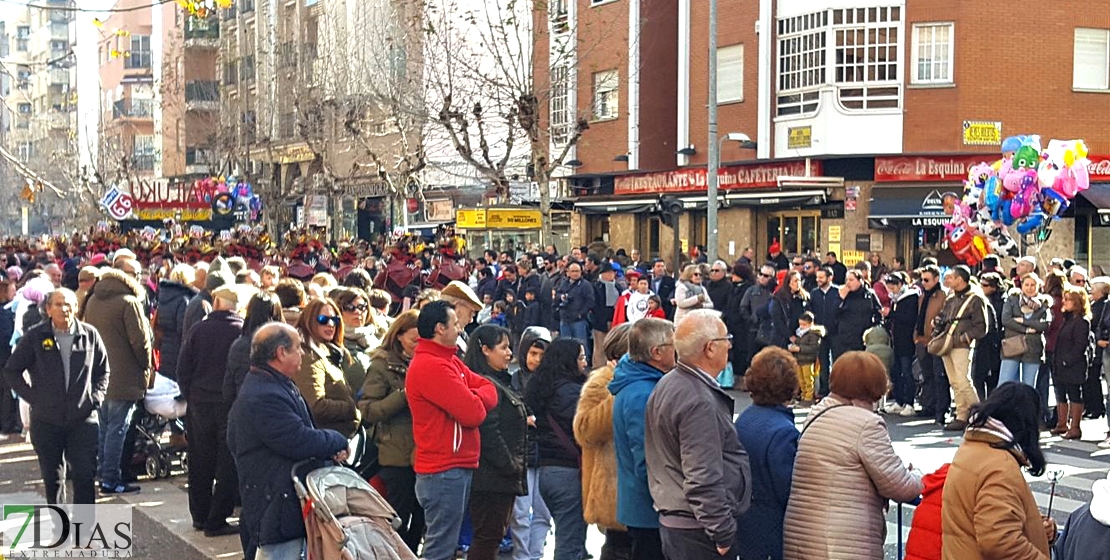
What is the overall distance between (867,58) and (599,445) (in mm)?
22904

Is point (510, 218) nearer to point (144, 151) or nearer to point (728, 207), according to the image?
point (728, 207)

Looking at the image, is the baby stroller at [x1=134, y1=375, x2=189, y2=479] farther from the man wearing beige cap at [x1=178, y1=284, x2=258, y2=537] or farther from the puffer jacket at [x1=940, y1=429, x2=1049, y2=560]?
the puffer jacket at [x1=940, y1=429, x2=1049, y2=560]

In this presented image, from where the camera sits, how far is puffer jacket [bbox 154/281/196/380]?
11.6m

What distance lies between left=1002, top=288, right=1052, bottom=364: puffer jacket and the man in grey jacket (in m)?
8.68

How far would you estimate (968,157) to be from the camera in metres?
27.9

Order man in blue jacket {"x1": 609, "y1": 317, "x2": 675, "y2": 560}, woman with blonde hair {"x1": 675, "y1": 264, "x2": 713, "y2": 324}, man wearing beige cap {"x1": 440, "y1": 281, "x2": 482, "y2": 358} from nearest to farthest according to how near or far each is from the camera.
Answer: man in blue jacket {"x1": 609, "y1": 317, "x2": 675, "y2": 560}, man wearing beige cap {"x1": 440, "y1": 281, "x2": 482, "y2": 358}, woman with blonde hair {"x1": 675, "y1": 264, "x2": 713, "y2": 324}

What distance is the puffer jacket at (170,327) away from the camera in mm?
11602

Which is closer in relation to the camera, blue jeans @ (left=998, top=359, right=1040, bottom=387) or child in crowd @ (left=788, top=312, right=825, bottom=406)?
blue jeans @ (left=998, top=359, right=1040, bottom=387)

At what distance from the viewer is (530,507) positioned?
8133 mm

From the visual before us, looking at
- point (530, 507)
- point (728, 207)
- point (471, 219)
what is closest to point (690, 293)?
point (530, 507)

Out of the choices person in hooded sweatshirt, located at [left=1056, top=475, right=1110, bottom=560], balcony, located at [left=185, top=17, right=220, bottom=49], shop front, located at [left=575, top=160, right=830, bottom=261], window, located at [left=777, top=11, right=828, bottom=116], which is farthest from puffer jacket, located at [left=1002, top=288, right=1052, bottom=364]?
balcony, located at [left=185, top=17, right=220, bottom=49]

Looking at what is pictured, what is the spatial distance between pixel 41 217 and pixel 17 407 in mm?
93267

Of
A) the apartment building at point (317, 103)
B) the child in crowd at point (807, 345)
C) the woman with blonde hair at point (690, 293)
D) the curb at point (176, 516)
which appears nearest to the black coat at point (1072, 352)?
the child in crowd at point (807, 345)

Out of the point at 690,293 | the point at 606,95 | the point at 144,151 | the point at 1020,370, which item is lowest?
the point at 1020,370
